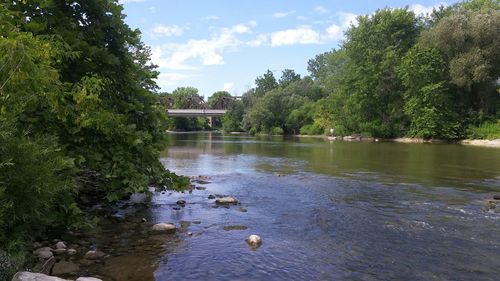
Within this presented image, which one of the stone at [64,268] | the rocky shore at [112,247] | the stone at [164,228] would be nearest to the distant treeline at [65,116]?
the rocky shore at [112,247]

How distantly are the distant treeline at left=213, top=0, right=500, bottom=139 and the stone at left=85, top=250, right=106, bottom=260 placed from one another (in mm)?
53433

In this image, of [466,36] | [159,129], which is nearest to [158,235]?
[159,129]

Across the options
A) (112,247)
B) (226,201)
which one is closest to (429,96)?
(226,201)

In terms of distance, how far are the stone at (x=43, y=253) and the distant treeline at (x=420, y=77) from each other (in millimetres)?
54247

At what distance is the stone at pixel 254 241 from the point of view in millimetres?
10455

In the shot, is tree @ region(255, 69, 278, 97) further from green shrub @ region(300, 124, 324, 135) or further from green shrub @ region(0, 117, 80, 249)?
green shrub @ region(0, 117, 80, 249)

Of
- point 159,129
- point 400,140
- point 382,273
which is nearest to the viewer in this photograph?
point 382,273

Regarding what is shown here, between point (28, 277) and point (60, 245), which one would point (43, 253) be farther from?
point (28, 277)

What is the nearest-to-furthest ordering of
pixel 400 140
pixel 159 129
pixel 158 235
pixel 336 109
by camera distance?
1. pixel 158 235
2. pixel 159 129
3. pixel 400 140
4. pixel 336 109

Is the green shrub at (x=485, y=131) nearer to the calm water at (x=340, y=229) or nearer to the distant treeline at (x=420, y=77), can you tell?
the distant treeline at (x=420, y=77)

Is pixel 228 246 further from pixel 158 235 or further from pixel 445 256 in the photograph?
pixel 445 256

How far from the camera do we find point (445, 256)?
9531 mm

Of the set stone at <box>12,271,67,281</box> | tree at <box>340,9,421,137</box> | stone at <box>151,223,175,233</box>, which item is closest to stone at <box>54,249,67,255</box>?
stone at <box>151,223,175,233</box>

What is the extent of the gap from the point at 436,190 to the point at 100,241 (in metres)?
13.9
